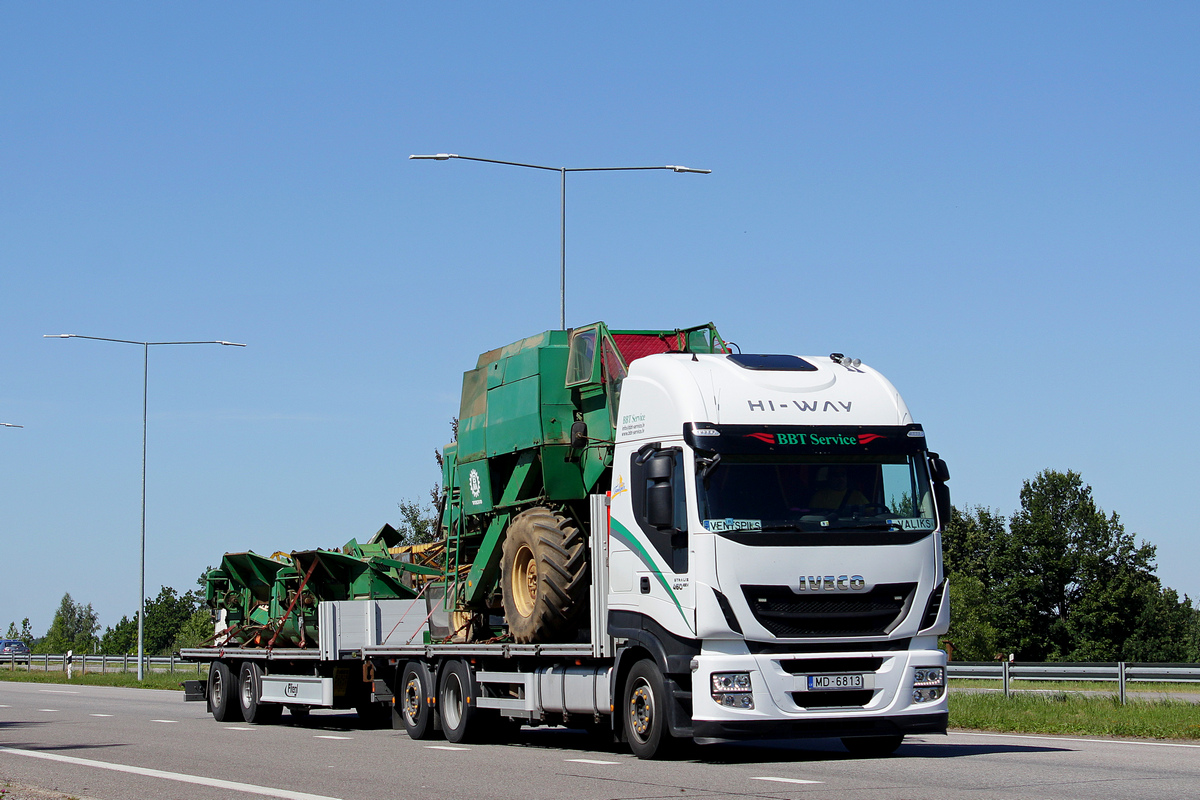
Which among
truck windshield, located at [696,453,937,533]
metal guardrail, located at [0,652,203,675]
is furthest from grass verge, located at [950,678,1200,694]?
metal guardrail, located at [0,652,203,675]

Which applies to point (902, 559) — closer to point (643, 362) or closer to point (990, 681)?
point (643, 362)

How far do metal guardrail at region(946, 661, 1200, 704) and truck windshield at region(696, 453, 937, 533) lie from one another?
39.2 ft

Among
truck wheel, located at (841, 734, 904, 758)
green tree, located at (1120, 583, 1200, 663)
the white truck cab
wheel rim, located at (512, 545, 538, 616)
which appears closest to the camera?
the white truck cab

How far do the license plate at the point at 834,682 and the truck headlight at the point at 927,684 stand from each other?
55 centimetres

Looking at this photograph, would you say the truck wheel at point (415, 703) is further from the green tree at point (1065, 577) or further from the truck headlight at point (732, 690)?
the green tree at point (1065, 577)

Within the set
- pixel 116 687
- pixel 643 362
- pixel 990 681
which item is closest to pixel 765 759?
pixel 643 362

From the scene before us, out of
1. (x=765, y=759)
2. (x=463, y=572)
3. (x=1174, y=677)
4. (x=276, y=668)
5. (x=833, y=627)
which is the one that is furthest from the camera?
(x=1174, y=677)

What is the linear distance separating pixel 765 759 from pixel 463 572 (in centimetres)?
568

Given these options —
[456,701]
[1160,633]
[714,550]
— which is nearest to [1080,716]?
[456,701]

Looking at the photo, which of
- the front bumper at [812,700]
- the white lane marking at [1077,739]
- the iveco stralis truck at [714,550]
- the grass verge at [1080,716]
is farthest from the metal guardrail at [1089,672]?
the front bumper at [812,700]

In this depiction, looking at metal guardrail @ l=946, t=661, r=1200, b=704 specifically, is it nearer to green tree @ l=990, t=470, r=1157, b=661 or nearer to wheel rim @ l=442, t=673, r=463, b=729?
wheel rim @ l=442, t=673, r=463, b=729

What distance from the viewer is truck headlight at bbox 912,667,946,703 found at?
13.5 meters

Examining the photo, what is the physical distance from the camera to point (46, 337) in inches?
1476

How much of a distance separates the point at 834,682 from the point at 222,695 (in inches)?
555
